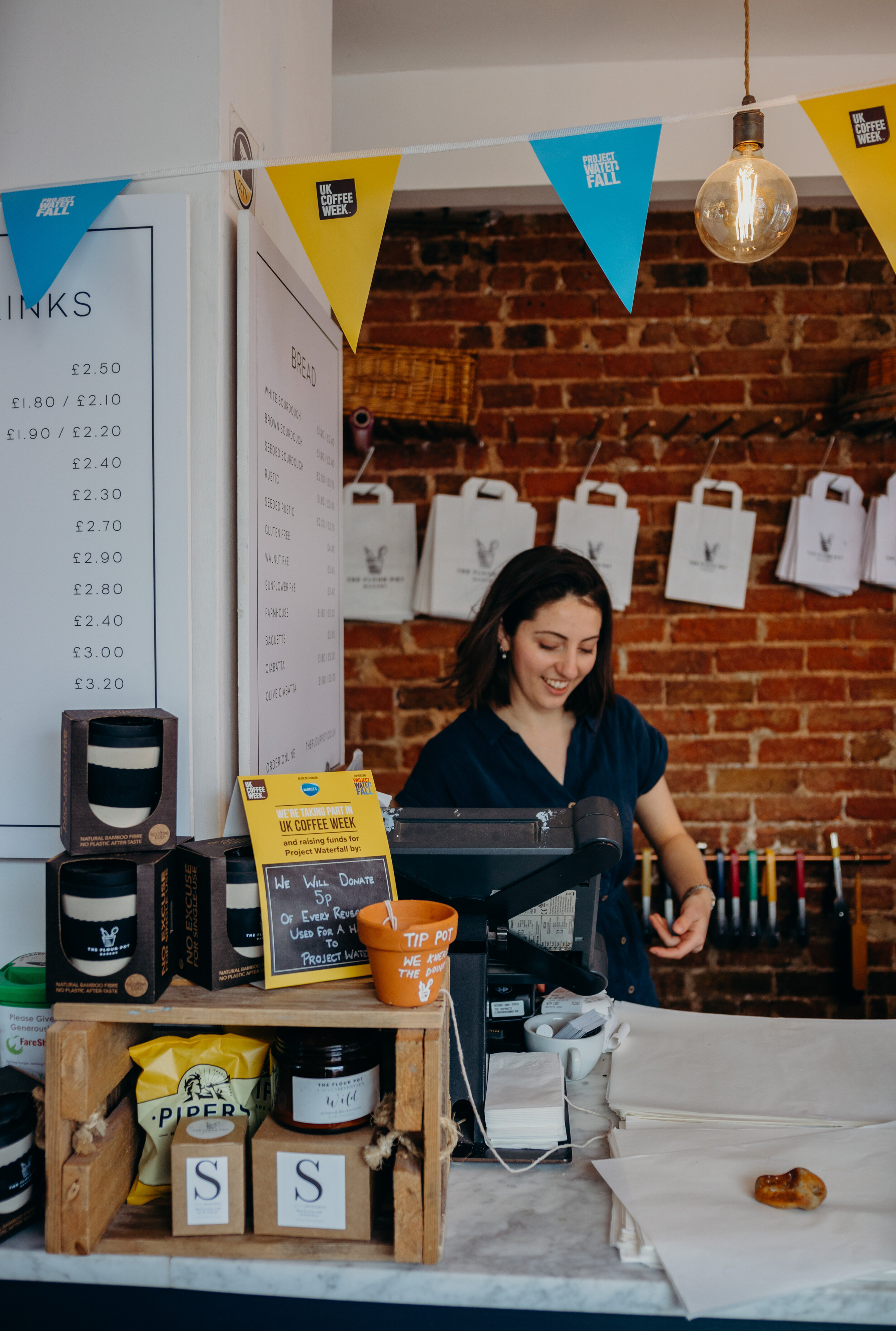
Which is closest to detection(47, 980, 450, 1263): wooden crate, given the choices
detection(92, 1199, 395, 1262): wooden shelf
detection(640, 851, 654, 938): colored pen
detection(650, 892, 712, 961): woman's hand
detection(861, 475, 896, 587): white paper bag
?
detection(92, 1199, 395, 1262): wooden shelf

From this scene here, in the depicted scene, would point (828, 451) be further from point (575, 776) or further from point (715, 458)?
point (575, 776)

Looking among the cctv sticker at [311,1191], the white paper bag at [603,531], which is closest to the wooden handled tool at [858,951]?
the white paper bag at [603,531]

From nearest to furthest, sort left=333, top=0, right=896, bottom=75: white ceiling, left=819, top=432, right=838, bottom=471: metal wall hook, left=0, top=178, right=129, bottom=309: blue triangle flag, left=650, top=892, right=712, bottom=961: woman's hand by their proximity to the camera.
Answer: left=0, top=178, right=129, bottom=309: blue triangle flag
left=650, top=892, right=712, bottom=961: woman's hand
left=333, top=0, right=896, bottom=75: white ceiling
left=819, top=432, right=838, bottom=471: metal wall hook

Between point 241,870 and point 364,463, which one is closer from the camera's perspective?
point 241,870

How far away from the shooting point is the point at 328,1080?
968 millimetres

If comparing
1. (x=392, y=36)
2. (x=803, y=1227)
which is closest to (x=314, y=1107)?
(x=803, y=1227)

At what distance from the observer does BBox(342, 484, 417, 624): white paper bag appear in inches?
111

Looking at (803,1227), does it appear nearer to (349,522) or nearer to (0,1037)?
(0,1037)

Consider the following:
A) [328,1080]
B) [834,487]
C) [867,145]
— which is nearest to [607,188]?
[867,145]

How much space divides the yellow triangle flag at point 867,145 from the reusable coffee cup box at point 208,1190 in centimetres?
138

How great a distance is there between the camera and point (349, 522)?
2.83 m

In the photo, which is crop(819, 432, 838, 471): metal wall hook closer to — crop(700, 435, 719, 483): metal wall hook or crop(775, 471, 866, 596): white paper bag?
crop(775, 471, 866, 596): white paper bag

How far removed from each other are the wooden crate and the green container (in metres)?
0.11

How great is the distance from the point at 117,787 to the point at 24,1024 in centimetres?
29
